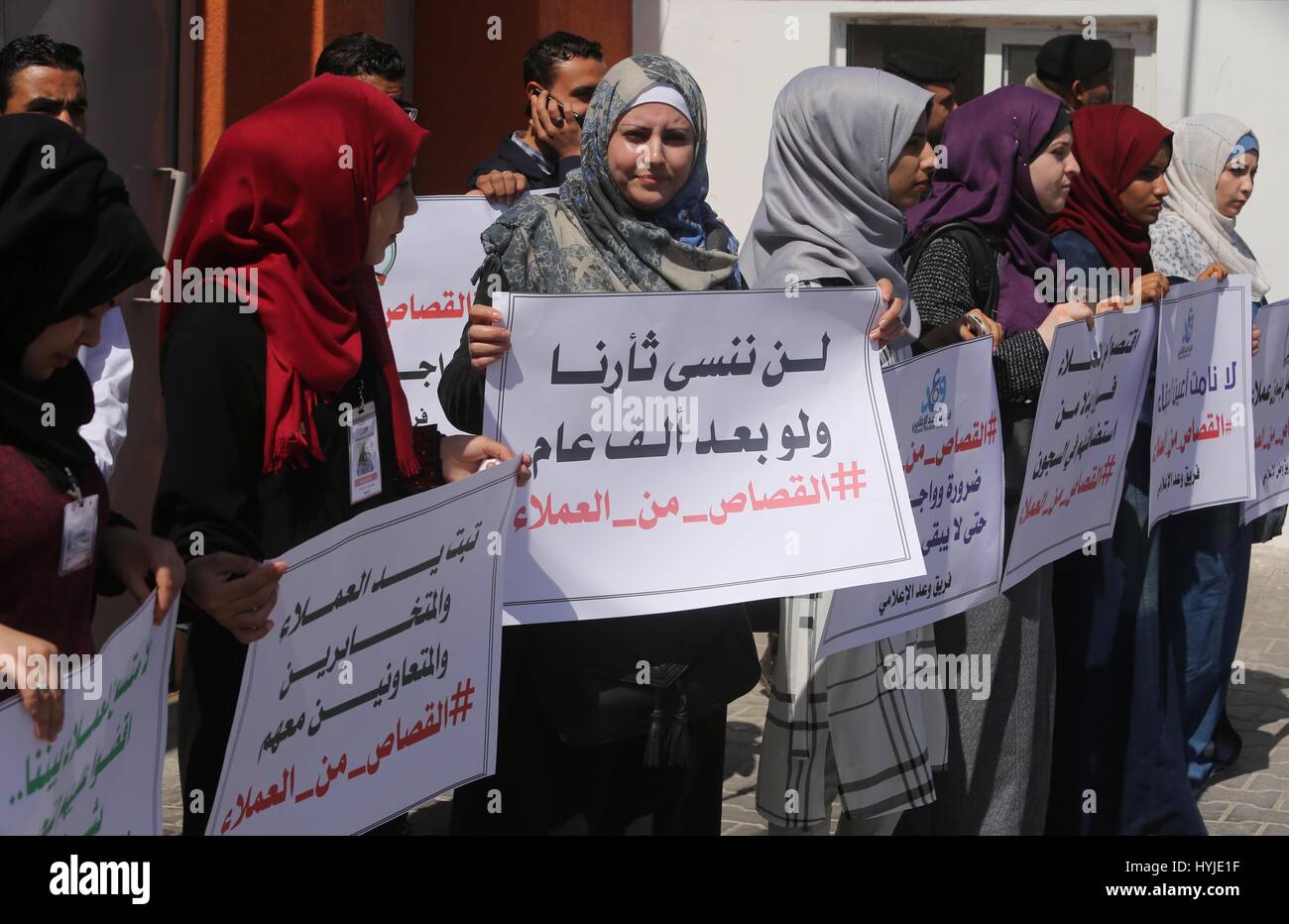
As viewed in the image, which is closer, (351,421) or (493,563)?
(351,421)

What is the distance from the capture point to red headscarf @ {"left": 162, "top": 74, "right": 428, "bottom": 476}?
264cm

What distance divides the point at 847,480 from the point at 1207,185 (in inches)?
134

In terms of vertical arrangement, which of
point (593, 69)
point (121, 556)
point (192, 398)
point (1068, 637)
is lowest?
point (1068, 637)

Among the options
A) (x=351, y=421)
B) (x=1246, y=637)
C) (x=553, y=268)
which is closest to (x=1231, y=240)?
(x=1246, y=637)

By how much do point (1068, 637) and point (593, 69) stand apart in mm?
2690

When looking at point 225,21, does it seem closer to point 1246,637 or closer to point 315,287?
point 315,287

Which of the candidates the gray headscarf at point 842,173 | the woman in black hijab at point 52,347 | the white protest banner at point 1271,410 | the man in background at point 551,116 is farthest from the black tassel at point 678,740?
the white protest banner at point 1271,410

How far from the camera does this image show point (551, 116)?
5.54 meters

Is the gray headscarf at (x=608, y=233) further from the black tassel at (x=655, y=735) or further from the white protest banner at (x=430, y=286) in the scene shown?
the white protest banner at (x=430, y=286)

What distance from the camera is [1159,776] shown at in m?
4.40

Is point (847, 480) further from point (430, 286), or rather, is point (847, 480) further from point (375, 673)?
point (430, 286)

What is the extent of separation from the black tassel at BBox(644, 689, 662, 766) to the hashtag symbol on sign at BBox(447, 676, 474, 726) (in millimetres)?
380

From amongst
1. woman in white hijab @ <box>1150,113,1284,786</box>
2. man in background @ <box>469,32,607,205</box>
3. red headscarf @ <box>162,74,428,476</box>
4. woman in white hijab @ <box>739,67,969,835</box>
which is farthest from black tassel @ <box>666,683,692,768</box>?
man in background @ <box>469,32,607,205</box>

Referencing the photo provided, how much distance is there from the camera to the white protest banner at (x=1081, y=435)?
156 inches
